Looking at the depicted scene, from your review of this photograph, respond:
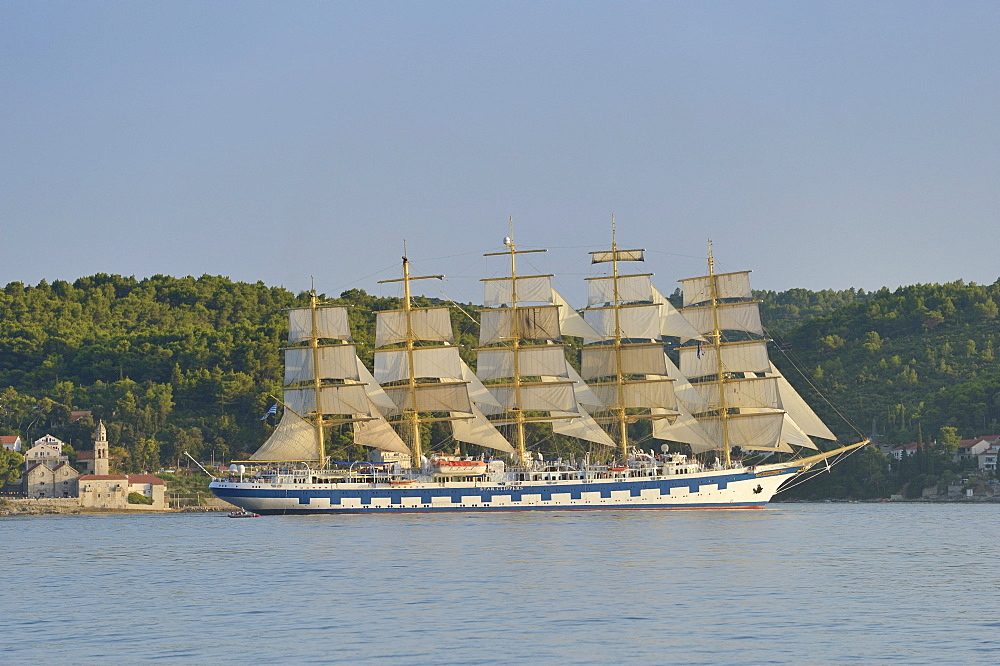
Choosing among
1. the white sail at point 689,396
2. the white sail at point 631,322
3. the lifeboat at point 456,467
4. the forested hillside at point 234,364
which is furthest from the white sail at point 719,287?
the forested hillside at point 234,364

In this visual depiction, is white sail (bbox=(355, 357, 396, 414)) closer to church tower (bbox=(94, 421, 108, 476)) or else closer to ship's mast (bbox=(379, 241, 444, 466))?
ship's mast (bbox=(379, 241, 444, 466))

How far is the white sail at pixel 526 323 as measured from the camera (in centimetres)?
9212

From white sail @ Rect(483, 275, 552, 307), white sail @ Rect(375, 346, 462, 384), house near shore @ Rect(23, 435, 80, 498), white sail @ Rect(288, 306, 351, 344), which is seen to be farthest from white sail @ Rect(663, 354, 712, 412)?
house near shore @ Rect(23, 435, 80, 498)

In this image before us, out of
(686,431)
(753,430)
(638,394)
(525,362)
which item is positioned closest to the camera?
(753,430)

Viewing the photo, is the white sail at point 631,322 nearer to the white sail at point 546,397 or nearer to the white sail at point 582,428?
the white sail at point 546,397

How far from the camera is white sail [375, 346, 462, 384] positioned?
9081 cm

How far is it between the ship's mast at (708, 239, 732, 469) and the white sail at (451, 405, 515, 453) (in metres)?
14.0

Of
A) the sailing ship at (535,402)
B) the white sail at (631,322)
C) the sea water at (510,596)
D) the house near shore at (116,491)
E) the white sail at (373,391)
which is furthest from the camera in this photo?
the house near shore at (116,491)

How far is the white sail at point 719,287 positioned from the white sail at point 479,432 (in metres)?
15.1

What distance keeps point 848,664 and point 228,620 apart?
51.2 feet

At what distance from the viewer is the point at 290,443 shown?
89.4 metres

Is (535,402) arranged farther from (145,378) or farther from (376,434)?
(145,378)

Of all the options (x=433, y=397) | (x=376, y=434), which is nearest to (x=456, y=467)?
(x=433, y=397)

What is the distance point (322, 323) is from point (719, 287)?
26274 millimetres
